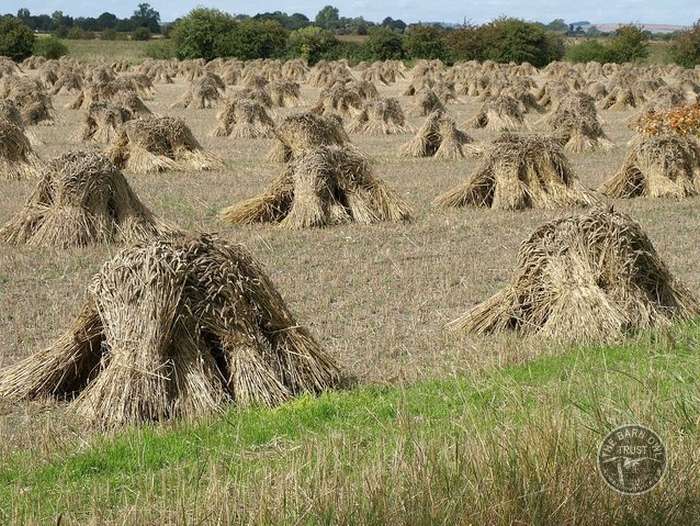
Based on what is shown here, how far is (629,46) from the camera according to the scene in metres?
70.1

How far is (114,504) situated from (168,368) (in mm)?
2163

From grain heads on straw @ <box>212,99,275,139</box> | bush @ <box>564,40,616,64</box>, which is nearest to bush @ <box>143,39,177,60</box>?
bush @ <box>564,40,616,64</box>

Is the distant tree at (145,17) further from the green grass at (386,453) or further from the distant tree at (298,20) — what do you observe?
the green grass at (386,453)

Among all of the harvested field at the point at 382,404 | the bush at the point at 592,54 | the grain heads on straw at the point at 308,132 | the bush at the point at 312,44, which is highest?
the bush at the point at 312,44

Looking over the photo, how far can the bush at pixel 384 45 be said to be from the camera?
7194 centimetres

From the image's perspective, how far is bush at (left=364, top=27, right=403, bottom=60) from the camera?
7194cm

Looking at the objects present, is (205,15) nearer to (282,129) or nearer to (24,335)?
(282,129)

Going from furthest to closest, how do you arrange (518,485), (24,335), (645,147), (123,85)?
(123,85) < (645,147) < (24,335) < (518,485)

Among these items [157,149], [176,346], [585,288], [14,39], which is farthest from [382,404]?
[14,39]

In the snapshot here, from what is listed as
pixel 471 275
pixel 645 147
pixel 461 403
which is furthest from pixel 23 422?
pixel 645 147

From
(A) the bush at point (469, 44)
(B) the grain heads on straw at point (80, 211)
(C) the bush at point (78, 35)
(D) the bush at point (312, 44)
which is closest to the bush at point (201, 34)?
(D) the bush at point (312, 44)

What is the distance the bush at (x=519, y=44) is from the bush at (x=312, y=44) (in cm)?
1144

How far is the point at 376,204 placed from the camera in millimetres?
15375

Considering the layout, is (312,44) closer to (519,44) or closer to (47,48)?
(519,44)
